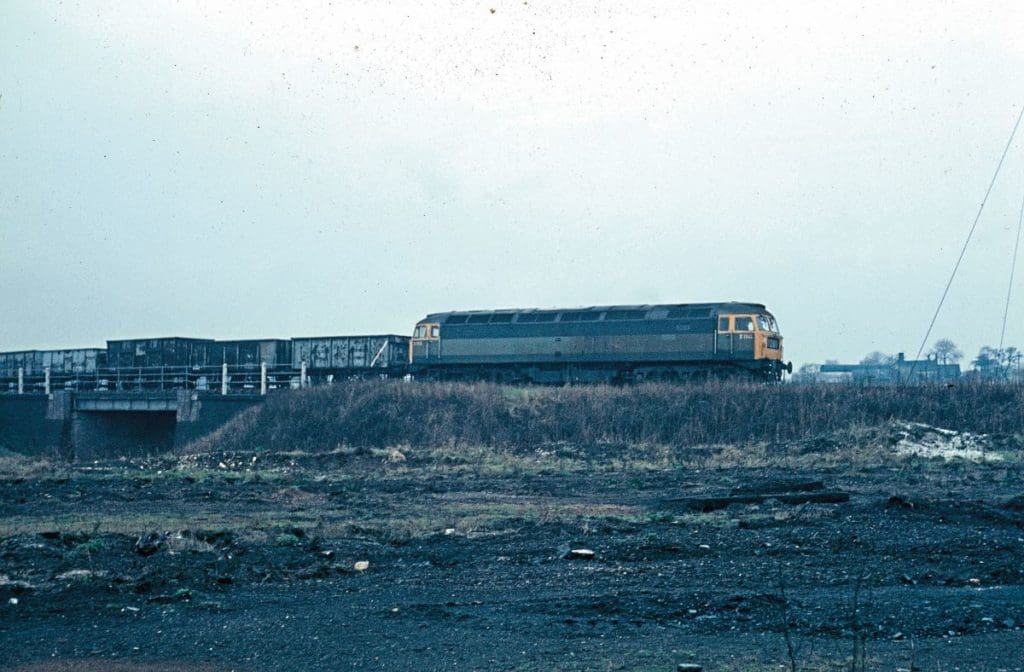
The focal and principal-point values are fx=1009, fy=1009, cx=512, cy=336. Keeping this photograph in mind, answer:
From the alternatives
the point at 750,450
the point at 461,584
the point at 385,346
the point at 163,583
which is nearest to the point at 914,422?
the point at 750,450

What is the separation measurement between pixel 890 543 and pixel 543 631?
527cm

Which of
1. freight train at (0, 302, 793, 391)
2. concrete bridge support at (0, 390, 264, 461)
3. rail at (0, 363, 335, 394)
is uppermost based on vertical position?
freight train at (0, 302, 793, 391)

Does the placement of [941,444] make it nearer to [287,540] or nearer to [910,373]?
[910,373]

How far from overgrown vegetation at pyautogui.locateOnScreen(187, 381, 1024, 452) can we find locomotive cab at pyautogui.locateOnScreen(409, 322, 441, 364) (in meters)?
8.26

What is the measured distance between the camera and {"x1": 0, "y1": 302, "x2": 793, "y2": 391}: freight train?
39.4 m

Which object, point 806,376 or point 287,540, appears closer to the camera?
point 287,540

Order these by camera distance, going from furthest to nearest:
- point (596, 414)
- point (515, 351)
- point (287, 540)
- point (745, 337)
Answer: point (515, 351), point (745, 337), point (596, 414), point (287, 540)

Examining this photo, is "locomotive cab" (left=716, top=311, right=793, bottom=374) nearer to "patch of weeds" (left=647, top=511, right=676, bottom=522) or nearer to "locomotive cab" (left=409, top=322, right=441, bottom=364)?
"locomotive cab" (left=409, top=322, right=441, bottom=364)

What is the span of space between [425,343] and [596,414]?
50.3ft

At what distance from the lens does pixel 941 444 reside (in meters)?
24.8

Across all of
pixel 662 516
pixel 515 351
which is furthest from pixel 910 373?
pixel 515 351

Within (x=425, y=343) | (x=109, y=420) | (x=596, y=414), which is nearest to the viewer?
(x=596, y=414)

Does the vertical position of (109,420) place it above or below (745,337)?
below

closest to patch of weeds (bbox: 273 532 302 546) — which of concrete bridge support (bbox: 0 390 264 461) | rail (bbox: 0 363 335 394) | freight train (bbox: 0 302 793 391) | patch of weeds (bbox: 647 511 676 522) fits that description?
patch of weeds (bbox: 647 511 676 522)
